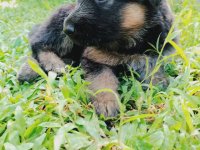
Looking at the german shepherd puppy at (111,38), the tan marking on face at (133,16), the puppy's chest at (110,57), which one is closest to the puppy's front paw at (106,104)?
the german shepherd puppy at (111,38)

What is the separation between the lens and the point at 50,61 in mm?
3635

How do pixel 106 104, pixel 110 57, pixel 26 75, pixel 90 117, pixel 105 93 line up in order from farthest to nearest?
pixel 26 75 → pixel 110 57 → pixel 105 93 → pixel 106 104 → pixel 90 117

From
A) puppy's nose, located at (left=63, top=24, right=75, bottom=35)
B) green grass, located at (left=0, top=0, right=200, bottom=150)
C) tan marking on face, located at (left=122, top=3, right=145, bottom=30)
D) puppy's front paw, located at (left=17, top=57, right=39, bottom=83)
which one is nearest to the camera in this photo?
green grass, located at (left=0, top=0, right=200, bottom=150)

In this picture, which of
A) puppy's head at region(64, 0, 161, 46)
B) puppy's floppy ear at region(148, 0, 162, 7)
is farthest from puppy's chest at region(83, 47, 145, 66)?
puppy's floppy ear at region(148, 0, 162, 7)

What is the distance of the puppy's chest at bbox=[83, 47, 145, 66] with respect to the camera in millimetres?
3266

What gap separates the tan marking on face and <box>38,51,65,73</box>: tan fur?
2.34ft

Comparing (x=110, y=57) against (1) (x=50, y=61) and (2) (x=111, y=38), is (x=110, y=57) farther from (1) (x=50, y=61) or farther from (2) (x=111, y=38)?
(1) (x=50, y=61)

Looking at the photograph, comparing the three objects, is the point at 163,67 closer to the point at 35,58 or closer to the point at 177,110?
the point at 177,110

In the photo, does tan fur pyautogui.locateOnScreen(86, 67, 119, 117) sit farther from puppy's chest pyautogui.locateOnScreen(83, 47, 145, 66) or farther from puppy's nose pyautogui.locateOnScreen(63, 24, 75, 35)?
puppy's nose pyautogui.locateOnScreen(63, 24, 75, 35)

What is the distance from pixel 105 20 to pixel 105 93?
2.05 ft

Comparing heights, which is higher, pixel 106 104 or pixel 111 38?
pixel 111 38

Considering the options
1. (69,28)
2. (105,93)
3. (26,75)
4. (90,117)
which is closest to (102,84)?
(105,93)

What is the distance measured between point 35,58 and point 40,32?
290 millimetres

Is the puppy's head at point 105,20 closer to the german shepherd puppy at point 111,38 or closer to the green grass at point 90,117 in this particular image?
the german shepherd puppy at point 111,38
